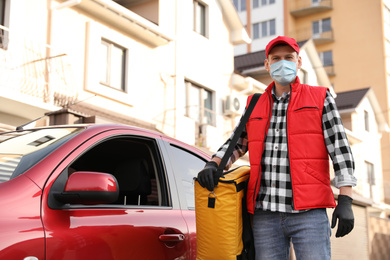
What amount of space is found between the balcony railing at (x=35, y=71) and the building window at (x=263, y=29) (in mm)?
28881

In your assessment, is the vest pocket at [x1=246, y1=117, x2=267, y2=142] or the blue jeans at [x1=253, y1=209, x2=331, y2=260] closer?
the blue jeans at [x1=253, y1=209, x2=331, y2=260]

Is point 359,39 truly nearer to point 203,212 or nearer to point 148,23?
point 148,23

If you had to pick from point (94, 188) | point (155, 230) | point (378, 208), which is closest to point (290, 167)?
point (155, 230)

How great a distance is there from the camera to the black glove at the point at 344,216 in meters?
3.02

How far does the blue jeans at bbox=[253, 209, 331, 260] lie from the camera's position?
3104mm

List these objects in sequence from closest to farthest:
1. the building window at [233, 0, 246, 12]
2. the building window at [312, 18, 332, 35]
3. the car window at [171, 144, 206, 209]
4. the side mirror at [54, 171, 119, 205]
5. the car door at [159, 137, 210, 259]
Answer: the side mirror at [54, 171, 119, 205] < the car door at [159, 137, 210, 259] < the car window at [171, 144, 206, 209] < the building window at [312, 18, 332, 35] < the building window at [233, 0, 246, 12]

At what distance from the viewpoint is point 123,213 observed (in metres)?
3.27

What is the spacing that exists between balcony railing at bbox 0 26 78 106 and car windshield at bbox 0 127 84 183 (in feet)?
29.0

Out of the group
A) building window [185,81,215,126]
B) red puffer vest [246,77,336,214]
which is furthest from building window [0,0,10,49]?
red puffer vest [246,77,336,214]

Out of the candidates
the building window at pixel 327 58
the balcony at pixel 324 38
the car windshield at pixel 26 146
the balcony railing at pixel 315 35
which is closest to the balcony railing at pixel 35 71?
the car windshield at pixel 26 146

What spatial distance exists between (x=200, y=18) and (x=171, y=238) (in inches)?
691

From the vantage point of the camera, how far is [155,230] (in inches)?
135

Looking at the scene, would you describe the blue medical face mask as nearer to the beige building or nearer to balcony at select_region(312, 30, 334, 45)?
the beige building

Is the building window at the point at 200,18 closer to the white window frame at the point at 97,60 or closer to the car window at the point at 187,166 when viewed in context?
the white window frame at the point at 97,60
